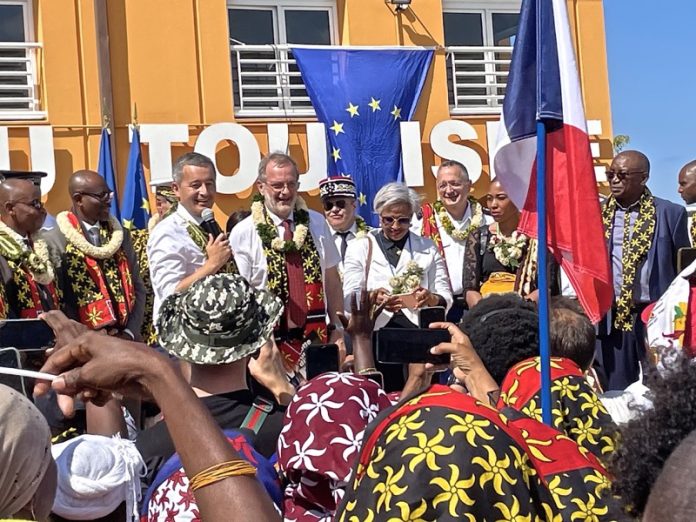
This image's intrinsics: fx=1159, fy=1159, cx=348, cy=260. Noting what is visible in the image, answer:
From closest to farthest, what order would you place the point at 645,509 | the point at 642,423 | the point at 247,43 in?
1. the point at 645,509
2. the point at 642,423
3. the point at 247,43

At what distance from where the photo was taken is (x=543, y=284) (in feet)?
14.0

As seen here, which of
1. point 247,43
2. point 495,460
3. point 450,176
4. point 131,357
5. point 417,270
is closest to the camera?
point 495,460

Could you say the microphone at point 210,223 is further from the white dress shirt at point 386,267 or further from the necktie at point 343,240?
the necktie at point 343,240

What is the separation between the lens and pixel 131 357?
2.34 m

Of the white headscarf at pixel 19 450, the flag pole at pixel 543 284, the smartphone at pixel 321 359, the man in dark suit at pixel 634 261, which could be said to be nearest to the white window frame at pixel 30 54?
the man in dark suit at pixel 634 261

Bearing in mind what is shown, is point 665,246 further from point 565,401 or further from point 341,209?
point 565,401

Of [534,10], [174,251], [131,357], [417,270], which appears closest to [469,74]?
[417,270]

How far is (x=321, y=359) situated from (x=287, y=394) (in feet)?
0.75

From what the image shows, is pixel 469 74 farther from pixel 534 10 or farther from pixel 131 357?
pixel 131 357

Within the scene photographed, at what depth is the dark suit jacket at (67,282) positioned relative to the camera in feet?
25.2

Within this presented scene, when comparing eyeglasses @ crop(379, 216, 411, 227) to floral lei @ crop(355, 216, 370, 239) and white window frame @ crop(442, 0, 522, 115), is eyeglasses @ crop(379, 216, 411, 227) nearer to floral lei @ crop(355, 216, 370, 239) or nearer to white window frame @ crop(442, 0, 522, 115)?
floral lei @ crop(355, 216, 370, 239)

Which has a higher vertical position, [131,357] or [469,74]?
[469,74]

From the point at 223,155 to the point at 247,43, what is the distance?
178 cm

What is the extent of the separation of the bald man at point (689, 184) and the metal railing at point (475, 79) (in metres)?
7.21
